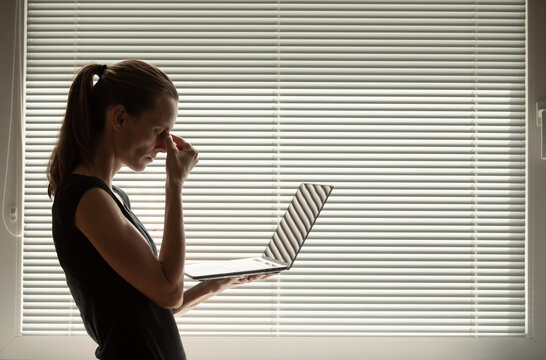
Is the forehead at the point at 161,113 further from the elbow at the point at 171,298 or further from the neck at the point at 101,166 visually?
the elbow at the point at 171,298

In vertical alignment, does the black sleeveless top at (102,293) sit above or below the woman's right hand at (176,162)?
below

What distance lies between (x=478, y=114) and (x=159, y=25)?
1029 mm

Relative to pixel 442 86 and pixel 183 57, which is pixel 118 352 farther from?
pixel 442 86

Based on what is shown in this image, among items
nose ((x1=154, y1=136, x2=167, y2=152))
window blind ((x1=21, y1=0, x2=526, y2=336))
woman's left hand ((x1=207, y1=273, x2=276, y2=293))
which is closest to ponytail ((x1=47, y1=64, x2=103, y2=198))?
nose ((x1=154, y1=136, x2=167, y2=152))

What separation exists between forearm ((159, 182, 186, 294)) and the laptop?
222 mm

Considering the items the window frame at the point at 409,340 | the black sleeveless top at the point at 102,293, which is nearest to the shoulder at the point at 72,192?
the black sleeveless top at the point at 102,293

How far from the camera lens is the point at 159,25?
1.56 metres

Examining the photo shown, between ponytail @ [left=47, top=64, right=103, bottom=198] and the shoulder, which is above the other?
ponytail @ [left=47, top=64, right=103, bottom=198]

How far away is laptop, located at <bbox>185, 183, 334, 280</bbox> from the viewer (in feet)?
3.59

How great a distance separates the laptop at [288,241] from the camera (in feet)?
3.59

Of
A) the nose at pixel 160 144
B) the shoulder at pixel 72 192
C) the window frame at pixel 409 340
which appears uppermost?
the nose at pixel 160 144
